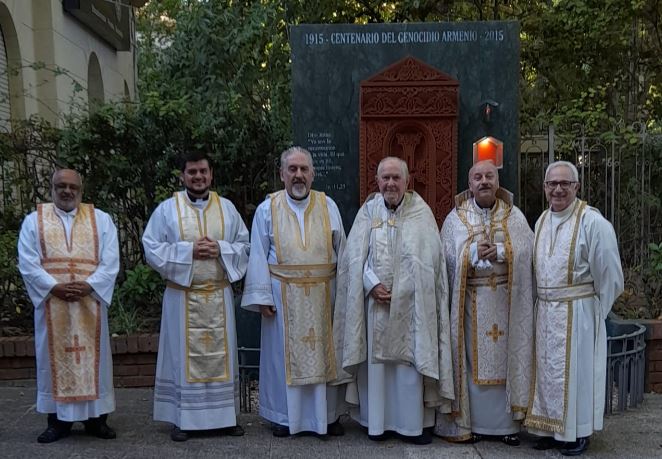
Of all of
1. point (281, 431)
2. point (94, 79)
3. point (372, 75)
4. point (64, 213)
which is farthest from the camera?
point (94, 79)

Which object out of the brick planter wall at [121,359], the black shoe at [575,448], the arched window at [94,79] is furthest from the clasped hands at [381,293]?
the arched window at [94,79]

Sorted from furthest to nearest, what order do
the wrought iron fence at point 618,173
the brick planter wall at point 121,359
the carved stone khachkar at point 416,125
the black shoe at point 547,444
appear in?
the wrought iron fence at point 618,173 → the brick planter wall at point 121,359 → the carved stone khachkar at point 416,125 → the black shoe at point 547,444

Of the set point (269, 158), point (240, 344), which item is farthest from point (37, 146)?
point (240, 344)

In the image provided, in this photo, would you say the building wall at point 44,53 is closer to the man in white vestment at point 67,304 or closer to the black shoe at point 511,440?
the man in white vestment at point 67,304

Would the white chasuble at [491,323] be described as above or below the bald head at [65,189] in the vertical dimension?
below

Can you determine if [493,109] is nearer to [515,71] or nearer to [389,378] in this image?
[515,71]

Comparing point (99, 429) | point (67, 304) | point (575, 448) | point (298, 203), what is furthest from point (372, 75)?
point (99, 429)

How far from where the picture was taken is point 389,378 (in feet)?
15.3

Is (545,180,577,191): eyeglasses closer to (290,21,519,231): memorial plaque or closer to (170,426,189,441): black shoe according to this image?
(290,21,519,231): memorial plaque

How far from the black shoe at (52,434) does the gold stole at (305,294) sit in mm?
1559

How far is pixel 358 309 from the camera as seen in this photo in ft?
15.1

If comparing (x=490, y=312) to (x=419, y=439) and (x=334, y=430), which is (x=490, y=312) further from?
(x=334, y=430)

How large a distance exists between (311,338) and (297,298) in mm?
283

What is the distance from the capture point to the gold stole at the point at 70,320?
15.1 feet
